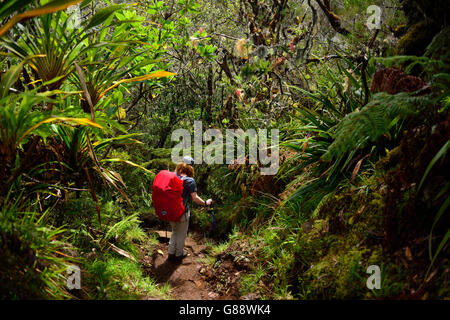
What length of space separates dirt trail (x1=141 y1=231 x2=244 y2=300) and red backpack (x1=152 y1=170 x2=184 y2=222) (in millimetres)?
623

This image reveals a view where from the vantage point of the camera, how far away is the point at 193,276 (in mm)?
3783

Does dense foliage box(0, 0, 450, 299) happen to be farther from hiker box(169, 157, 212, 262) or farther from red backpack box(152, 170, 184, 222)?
red backpack box(152, 170, 184, 222)

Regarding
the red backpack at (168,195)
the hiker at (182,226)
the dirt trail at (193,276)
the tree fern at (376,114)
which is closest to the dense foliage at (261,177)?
the tree fern at (376,114)

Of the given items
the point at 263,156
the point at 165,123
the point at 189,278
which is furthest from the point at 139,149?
the point at 189,278

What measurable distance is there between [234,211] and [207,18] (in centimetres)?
541

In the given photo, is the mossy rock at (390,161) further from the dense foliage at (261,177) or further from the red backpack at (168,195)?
the red backpack at (168,195)

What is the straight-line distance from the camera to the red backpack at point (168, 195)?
392 cm

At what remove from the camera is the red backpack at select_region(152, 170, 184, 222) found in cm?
392

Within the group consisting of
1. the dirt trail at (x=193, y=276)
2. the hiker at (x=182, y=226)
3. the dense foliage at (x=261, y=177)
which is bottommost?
the dirt trail at (x=193, y=276)

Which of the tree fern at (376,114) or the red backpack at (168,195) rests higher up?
the tree fern at (376,114)

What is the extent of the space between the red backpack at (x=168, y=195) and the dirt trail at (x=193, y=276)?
62 centimetres

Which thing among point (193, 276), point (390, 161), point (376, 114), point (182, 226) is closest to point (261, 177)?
point (182, 226)

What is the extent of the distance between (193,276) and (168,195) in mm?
1046

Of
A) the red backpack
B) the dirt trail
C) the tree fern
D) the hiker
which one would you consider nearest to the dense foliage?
the tree fern
